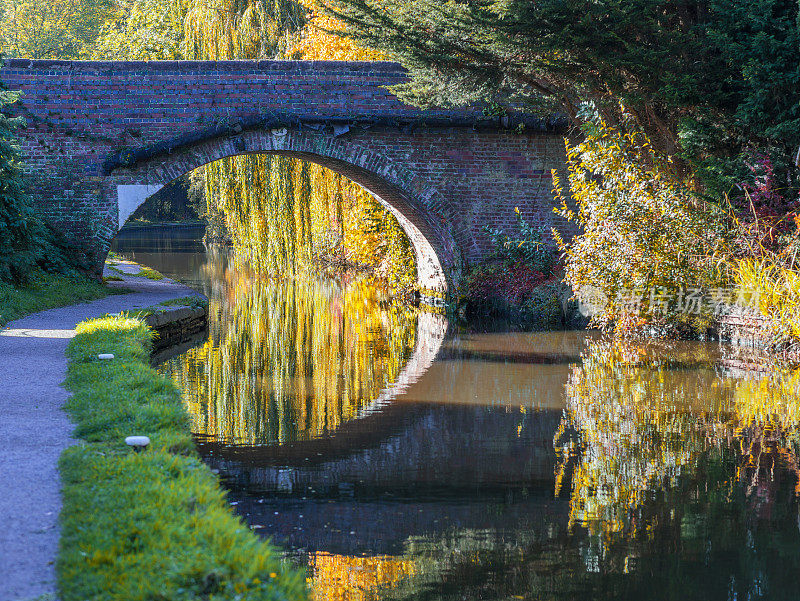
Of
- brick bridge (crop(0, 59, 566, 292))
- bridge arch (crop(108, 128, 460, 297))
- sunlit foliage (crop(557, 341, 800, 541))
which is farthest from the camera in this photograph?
bridge arch (crop(108, 128, 460, 297))

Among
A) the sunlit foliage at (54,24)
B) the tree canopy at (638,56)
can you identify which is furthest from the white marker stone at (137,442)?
the sunlit foliage at (54,24)

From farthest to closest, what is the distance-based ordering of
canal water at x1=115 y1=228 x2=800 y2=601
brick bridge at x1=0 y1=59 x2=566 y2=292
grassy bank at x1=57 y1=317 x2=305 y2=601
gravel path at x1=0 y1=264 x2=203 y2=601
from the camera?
brick bridge at x1=0 y1=59 x2=566 y2=292 → canal water at x1=115 y1=228 x2=800 y2=601 → gravel path at x1=0 y1=264 x2=203 y2=601 → grassy bank at x1=57 y1=317 x2=305 y2=601

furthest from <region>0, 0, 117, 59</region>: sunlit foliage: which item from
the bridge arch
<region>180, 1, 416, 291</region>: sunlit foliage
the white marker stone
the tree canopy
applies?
the white marker stone

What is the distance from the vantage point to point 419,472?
584cm

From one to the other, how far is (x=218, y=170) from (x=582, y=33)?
939cm

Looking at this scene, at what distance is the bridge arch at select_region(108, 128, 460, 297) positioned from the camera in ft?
44.3

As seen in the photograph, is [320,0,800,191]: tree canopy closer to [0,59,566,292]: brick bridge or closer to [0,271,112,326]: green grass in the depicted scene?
[0,59,566,292]: brick bridge

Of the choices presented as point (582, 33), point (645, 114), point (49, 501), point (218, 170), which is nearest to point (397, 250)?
point (218, 170)

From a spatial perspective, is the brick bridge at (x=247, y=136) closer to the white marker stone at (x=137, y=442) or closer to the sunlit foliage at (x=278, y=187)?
the sunlit foliage at (x=278, y=187)

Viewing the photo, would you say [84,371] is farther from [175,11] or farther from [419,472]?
[175,11]

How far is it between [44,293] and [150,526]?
937cm

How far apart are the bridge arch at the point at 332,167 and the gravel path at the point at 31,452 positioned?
14.4 feet

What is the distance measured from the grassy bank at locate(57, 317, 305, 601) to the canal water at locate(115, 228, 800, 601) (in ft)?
2.14

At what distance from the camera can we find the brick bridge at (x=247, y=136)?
1317 centimetres
